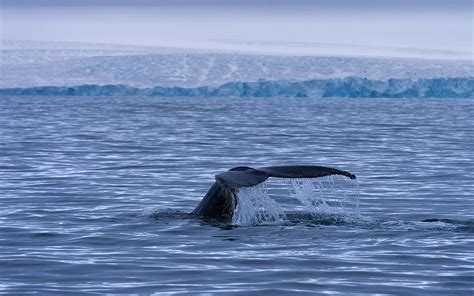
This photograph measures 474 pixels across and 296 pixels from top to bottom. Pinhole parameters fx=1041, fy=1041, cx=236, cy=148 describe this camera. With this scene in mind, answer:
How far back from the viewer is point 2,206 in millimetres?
11641

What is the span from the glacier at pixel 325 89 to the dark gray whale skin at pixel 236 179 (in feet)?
197

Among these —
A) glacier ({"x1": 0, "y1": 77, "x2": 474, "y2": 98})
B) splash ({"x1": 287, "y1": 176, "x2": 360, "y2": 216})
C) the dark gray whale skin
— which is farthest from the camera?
glacier ({"x1": 0, "y1": 77, "x2": 474, "y2": 98})

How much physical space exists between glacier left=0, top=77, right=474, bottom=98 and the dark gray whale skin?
6014 cm

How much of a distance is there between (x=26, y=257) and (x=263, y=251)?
73.2 inches

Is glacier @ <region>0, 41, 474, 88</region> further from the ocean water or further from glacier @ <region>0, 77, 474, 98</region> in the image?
the ocean water

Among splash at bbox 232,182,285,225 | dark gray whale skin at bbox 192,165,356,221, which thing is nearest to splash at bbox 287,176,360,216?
dark gray whale skin at bbox 192,165,356,221

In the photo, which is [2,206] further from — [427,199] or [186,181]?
[427,199]

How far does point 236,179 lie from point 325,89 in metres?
64.3

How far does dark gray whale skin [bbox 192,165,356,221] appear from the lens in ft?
28.4

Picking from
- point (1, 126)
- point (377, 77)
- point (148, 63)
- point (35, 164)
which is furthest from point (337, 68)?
point (35, 164)

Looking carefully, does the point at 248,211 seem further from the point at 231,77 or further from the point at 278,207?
the point at 231,77

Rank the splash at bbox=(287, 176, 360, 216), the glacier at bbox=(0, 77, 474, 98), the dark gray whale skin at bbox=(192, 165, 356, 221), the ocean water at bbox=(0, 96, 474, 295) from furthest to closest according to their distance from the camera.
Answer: the glacier at bbox=(0, 77, 474, 98), the splash at bbox=(287, 176, 360, 216), the dark gray whale skin at bbox=(192, 165, 356, 221), the ocean water at bbox=(0, 96, 474, 295)

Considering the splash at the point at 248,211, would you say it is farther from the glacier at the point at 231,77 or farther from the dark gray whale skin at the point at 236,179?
the glacier at the point at 231,77

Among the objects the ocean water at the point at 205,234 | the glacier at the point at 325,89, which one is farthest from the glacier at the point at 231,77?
the ocean water at the point at 205,234
